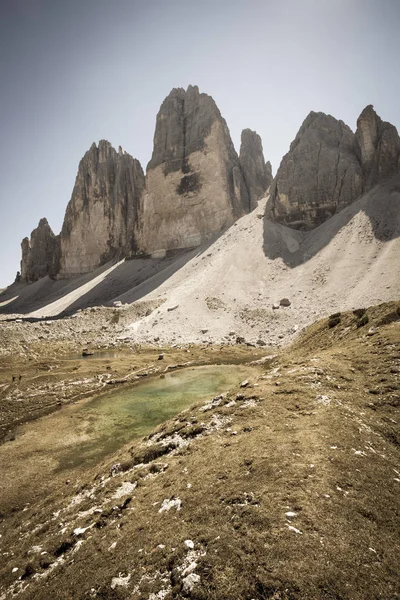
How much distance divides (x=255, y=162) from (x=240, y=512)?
10461 centimetres

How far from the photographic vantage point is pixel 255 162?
315 ft

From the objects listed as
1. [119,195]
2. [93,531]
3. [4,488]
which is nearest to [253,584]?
[93,531]

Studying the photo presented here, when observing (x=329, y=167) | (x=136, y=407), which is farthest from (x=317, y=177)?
(x=136, y=407)

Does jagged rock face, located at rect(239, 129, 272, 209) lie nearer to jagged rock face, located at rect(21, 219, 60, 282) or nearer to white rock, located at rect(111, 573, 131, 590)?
jagged rock face, located at rect(21, 219, 60, 282)

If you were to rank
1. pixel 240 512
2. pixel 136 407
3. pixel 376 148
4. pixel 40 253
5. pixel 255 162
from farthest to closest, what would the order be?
pixel 40 253
pixel 255 162
pixel 376 148
pixel 136 407
pixel 240 512

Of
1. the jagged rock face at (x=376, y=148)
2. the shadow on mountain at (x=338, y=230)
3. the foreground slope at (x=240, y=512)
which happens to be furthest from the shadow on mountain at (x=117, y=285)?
the foreground slope at (x=240, y=512)

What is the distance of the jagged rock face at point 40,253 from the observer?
11806 centimetres

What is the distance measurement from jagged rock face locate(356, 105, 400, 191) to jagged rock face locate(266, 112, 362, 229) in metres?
1.68

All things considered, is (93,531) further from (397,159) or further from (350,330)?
(397,159)

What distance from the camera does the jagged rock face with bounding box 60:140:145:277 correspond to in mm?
96812

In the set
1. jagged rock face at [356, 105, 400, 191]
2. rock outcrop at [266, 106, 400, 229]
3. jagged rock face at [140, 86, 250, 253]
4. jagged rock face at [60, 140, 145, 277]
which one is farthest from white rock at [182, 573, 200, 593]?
jagged rock face at [60, 140, 145, 277]

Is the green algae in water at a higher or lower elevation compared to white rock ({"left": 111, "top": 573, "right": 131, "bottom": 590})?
lower

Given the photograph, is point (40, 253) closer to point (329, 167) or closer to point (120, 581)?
point (329, 167)

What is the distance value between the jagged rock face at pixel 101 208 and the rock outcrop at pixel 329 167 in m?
50.1
